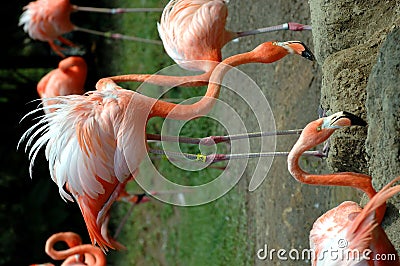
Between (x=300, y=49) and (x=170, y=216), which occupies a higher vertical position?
(x=300, y=49)

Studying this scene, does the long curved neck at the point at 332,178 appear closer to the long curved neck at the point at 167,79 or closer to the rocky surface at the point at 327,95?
the rocky surface at the point at 327,95

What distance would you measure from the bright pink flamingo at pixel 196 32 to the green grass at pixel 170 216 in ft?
2.03

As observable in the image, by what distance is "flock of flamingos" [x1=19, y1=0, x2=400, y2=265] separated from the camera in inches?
52.6

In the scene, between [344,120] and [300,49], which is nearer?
[344,120]

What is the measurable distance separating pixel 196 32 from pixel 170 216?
6.98 feet

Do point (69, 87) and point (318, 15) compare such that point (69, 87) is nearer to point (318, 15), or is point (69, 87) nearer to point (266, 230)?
point (266, 230)

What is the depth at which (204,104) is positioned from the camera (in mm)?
1752

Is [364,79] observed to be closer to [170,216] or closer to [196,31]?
[196,31]

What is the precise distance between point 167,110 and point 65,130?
0.90 feet

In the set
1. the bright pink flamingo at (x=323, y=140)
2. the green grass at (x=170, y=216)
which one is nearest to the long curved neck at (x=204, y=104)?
the bright pink flamingo at (x=323, y=140)

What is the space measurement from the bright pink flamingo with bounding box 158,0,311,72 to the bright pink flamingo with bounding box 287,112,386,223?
527 millimetres

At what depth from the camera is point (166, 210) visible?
3941mm

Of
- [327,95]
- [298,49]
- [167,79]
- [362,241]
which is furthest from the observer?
[167,79]

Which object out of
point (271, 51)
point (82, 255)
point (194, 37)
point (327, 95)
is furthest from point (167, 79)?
point (82, 255)
